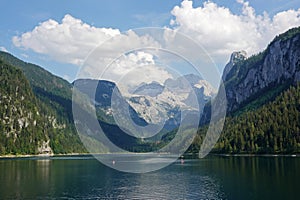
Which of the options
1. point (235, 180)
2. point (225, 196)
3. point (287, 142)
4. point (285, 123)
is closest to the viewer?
point (225, 196)

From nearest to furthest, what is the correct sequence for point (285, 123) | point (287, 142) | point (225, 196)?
point (225, 196), point (287, 142), point (285, 123)

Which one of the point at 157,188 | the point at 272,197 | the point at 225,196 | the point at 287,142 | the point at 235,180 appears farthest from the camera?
the point at 287,142

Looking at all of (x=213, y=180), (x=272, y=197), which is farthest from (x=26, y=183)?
(x=272, y=197)

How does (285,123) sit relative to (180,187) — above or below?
above

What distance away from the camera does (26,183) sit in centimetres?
8512

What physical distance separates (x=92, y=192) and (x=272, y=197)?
34.0m

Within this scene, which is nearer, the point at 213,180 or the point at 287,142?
the point at 213,180

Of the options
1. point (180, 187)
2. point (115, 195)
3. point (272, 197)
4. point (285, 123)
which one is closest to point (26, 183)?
point (115, 195)

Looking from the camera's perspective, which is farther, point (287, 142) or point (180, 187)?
point (287, 142)

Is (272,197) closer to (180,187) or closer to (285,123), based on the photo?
(180,187)

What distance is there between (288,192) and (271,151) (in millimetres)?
124903

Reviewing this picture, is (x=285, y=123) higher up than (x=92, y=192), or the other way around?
(x=285, y=123)

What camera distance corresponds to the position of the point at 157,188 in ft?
250

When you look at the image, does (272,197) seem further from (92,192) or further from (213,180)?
(92,192)
